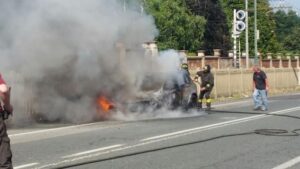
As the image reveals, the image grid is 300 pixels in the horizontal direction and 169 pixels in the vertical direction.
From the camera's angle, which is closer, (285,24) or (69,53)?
(69,53)

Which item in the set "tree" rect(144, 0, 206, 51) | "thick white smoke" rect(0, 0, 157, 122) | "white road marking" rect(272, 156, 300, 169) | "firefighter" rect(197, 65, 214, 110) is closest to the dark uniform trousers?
"white road marking" rect(272, 156, 300, 169)

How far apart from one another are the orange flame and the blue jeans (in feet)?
20.9

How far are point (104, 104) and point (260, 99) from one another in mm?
6899

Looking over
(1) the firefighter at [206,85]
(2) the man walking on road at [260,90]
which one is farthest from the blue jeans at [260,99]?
(1) the firefighter at [206,85]

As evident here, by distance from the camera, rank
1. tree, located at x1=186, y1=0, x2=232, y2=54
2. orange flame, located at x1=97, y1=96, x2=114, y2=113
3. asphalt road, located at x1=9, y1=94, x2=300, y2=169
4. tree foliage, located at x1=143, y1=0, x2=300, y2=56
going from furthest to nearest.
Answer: tree, located at x1=186, y1=0, x2=232, y2=54 → tree foliage, located at x1=143, y1=0, x2=300, y2=56 → orange flame, located at x1=97, y1=96, x2=114, y2=113 → asphalt road, located at x1=9, y1=94, x2=300, y2=169

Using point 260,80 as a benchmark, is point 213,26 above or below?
above

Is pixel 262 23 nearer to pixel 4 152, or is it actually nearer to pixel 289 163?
pixel 289 163

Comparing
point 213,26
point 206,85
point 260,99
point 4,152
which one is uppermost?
point 213,26

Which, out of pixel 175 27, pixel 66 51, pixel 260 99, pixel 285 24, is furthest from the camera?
pixel 285 24

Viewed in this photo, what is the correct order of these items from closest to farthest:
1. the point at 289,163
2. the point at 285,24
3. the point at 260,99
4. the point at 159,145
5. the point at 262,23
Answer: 1. the point at 289,163
2. the point at 159,145
3. the point at 260,99
4. the point at 262,23
5. the point at 285,24

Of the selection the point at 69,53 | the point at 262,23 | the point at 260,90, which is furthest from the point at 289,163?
the point at 262,23

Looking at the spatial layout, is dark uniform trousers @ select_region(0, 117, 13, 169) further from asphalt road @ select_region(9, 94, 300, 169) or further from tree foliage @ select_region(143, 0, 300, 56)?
tree foliage @ select_region(143, 0, 300, 56)

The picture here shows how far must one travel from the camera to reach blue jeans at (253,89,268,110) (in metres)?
20.2

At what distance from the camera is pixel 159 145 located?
1098 centimetres
